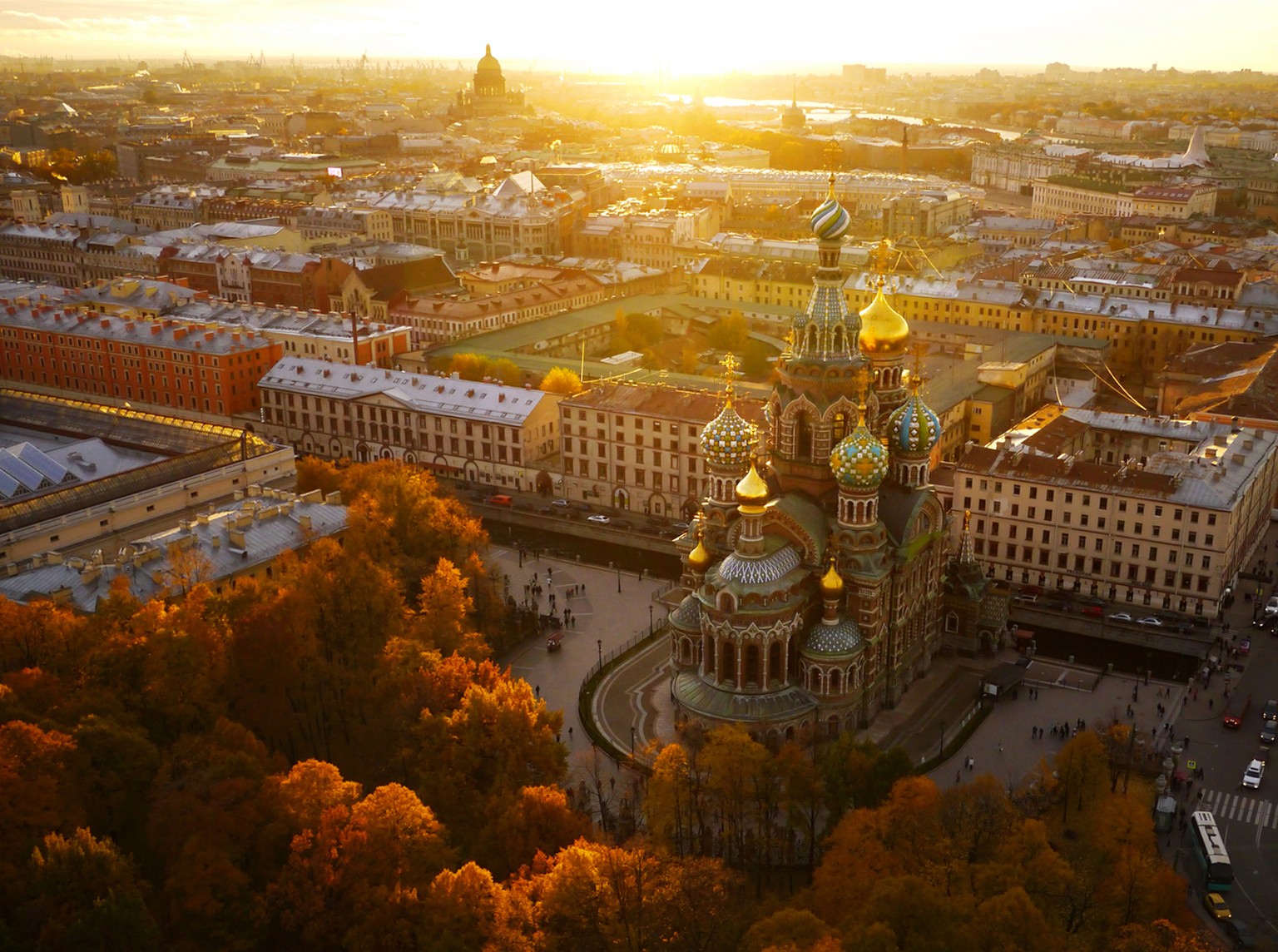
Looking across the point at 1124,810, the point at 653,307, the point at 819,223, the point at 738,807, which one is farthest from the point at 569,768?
the point at 653,307

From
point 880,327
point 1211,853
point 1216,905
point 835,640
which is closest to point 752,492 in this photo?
point 835,640

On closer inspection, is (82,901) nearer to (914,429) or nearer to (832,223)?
(914,429)

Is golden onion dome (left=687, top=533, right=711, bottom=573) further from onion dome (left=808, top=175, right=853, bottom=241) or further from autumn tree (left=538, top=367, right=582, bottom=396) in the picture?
autumn tree (left=538, top=367, right=582, bottom=396)

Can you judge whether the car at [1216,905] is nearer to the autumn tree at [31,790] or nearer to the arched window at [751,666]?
the arched window at [751,666]

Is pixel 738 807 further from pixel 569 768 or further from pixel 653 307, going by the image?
pixel 653 307

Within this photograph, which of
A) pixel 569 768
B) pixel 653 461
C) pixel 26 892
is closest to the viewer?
pixel 26 892

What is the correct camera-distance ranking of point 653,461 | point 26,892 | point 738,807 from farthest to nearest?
point 653,461 < point 738,807 < point 26,892

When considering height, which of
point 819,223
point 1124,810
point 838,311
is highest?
point 819,223

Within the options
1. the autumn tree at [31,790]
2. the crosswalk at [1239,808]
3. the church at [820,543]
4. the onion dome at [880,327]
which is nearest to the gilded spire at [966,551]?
the church at [820,543]
